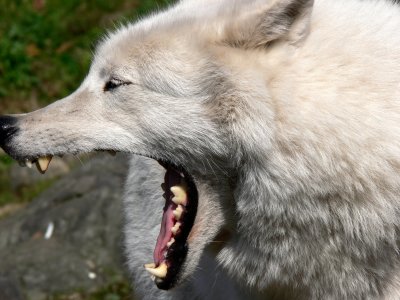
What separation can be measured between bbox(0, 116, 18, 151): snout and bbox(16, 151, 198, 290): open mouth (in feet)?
0.33

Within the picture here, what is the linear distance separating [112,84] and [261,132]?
651 millimetres

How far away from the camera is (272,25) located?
2961 mm

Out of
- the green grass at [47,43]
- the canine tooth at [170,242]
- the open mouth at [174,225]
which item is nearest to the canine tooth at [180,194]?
the open mouth at [174,225]

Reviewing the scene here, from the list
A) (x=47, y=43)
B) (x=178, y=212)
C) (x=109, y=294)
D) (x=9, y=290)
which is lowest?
(x=109, y=294)

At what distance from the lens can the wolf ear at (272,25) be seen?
2.91 meters

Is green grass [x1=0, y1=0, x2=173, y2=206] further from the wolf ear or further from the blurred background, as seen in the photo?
the wolf ear

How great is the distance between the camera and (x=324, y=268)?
3.17 m

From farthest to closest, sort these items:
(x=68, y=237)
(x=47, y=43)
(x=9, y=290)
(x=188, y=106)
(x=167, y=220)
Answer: (x=47, y=43) < (x=68, y=237) < (x=9, y=290) < (x=167, y=220) < (x=188, y=106)

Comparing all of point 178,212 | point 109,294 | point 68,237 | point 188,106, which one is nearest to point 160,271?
point 178,212

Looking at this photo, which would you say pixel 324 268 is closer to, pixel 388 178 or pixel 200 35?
pixel 388 178

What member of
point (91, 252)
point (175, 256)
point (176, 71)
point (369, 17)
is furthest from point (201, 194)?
point (91, 252)

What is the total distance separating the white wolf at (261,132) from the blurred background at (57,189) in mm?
1098

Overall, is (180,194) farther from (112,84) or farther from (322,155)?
(322,155)

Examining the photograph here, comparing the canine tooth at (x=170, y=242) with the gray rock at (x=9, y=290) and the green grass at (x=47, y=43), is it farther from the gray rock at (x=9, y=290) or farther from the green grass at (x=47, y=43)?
the green grass at (x=47, y=43)
